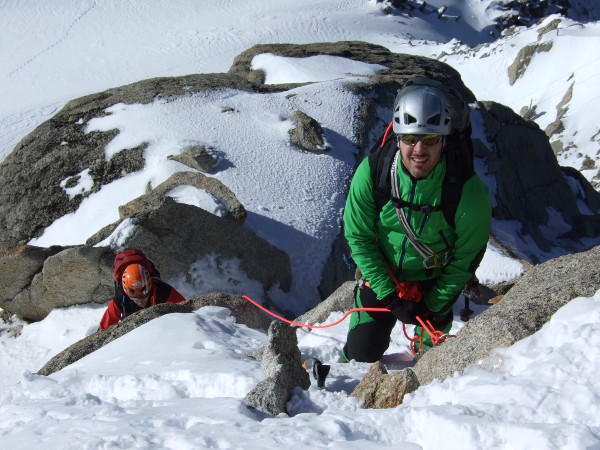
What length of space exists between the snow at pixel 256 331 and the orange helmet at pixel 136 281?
84 centimetres

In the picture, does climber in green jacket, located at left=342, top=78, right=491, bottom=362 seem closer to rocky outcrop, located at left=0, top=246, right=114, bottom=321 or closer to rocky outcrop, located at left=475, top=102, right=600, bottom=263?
rocky outcrop, located at left=0, top=246, right=114, bottom=321

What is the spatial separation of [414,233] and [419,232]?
0.04 m

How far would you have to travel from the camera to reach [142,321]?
6.31 metres

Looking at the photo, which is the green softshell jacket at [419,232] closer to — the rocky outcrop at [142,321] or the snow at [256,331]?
the snow at [256,331]

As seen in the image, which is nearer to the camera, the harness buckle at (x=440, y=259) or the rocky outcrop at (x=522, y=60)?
the harness buckle at (x=440, y=259)

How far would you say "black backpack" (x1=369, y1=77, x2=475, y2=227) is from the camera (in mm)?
4293

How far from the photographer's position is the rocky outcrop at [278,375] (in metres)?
3.58

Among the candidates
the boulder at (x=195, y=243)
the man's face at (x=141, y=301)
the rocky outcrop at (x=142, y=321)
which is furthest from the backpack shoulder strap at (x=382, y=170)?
the boulder at (x=195, y=243)

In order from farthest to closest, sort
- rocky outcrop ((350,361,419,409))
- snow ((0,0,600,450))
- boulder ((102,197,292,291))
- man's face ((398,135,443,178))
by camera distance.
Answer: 1. boulder ((102,197,292,291))
2. man's face ((398,135,443,178))
3. rocky outcrop ((350,361,419,409))
4. snow ((0,0,600,450))

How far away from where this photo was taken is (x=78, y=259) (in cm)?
927

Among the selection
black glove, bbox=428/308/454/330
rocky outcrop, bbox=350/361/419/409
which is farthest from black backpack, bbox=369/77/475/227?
rocky outcrop, bbox=350/361/419/409

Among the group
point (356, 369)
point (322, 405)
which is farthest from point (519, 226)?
point (322, 405)

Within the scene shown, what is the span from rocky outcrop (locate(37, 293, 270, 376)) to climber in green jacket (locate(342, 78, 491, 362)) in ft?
6.29

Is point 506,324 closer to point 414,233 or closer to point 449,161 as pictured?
point 414,233
